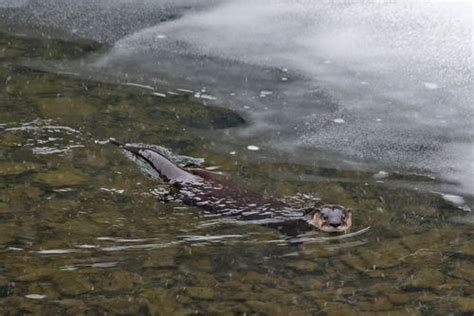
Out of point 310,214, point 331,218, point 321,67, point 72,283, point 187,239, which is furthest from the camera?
point 321,67

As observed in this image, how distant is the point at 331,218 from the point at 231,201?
0.85m

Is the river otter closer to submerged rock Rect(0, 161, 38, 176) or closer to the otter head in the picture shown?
the otter head

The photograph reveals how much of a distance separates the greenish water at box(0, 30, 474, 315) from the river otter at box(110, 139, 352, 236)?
12 cm

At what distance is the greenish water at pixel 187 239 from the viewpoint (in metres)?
5.89

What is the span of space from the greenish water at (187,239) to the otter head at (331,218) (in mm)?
107

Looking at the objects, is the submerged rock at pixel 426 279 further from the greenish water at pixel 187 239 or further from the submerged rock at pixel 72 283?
the submerged rock at pixel 72 283

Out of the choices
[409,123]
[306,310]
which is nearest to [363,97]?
[409,123]

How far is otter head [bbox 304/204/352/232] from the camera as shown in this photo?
6719 mm

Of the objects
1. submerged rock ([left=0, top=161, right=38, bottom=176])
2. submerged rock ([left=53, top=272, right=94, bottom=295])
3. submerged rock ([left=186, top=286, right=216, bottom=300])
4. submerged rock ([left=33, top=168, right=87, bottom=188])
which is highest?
submerged rock ([left=0, top=161, right=38, bottom=176])

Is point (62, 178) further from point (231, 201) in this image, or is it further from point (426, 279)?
point (426, 279)

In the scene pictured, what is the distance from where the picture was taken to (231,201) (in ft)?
23.3

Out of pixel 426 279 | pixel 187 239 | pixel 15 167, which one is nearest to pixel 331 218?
pixel 426 279

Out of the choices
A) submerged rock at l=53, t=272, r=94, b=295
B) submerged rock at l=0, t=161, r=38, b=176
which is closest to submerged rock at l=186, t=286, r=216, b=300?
submerged rock at l=53, t=272, r=94, b=295

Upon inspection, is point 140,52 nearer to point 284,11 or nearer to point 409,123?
point 284,11
